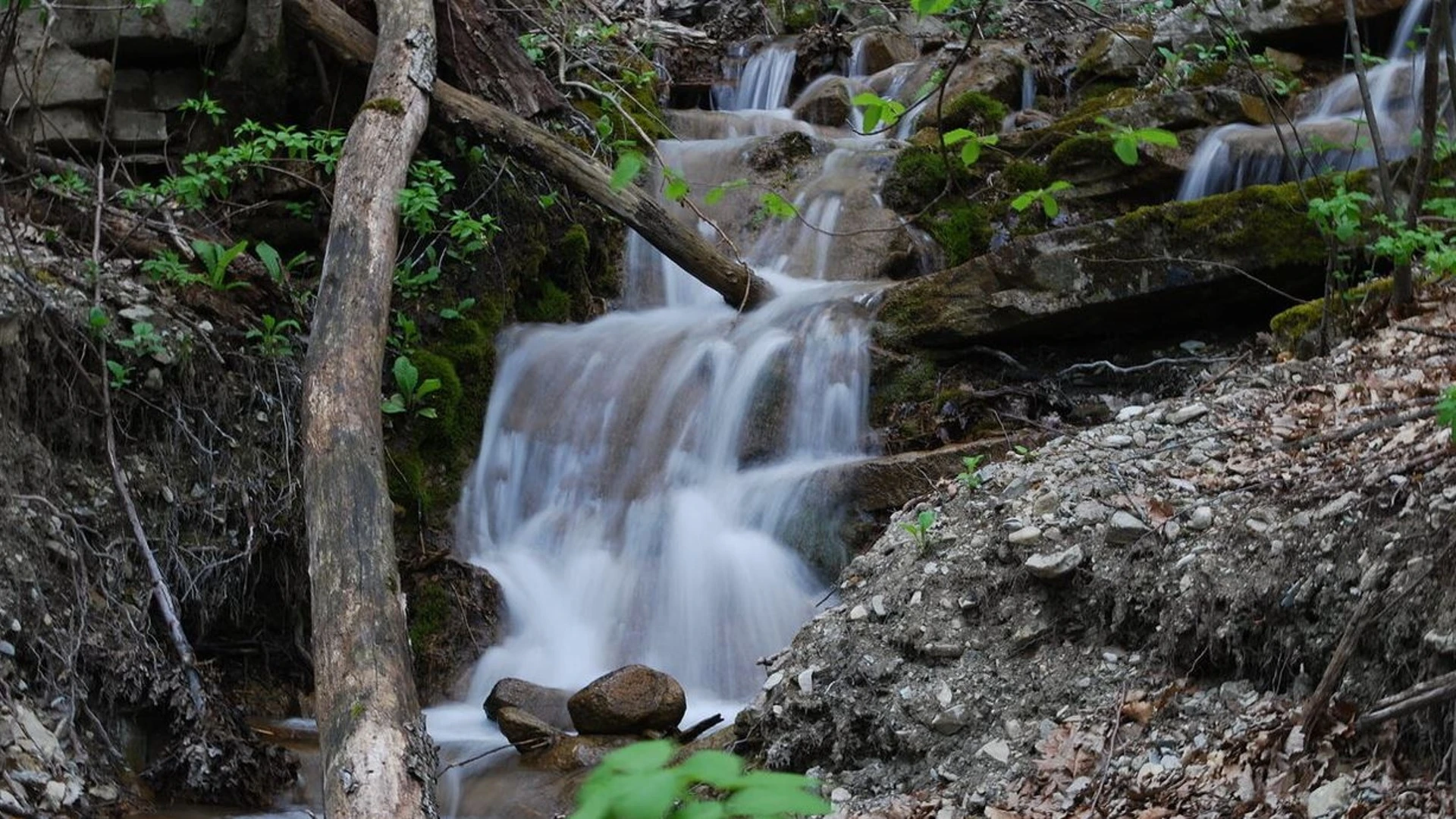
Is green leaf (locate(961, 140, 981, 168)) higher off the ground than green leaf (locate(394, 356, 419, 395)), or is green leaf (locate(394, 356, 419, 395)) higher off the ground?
green leaf (locate(961, 140, 981, 168))

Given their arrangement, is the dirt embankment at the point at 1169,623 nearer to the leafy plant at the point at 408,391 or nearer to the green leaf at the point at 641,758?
the green leaf at the point at 641,758

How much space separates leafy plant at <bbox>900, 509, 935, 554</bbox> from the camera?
181 inches

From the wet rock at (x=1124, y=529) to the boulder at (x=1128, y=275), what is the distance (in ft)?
9.68

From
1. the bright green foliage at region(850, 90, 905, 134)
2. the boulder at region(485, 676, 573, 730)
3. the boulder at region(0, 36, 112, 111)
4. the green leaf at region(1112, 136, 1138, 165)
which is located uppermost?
the boulder at region(0, 36, 112, 111)

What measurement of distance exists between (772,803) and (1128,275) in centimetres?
635

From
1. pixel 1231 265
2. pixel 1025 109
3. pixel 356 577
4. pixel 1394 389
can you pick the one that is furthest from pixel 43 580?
pixel 1025 109

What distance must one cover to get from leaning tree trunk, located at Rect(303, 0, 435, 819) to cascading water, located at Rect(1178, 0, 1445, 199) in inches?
203

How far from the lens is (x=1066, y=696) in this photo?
151 inches

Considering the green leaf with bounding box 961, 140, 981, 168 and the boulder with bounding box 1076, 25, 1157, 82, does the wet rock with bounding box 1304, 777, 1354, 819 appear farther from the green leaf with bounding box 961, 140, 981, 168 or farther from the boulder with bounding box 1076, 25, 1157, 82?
the boulder with bounding box 1076, 25, 1157, 82

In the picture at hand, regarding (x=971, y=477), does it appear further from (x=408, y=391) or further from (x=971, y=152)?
(x=408, y=391)

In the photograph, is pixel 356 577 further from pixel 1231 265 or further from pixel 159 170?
pixel 1231 265

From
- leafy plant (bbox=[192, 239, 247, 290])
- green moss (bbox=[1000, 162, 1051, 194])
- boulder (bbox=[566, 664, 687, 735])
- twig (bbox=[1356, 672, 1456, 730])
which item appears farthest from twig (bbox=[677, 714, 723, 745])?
green moss (bbox=[1000, 162, 1051, 194])

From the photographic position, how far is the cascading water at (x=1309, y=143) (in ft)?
26.1

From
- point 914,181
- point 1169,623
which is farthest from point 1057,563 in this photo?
point 914,181
